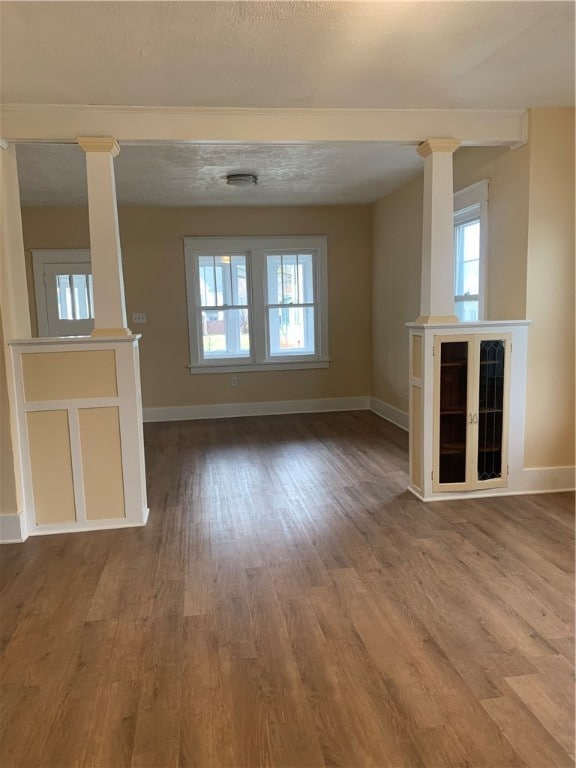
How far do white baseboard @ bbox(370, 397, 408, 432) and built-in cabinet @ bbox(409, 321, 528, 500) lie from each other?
196 centimetres

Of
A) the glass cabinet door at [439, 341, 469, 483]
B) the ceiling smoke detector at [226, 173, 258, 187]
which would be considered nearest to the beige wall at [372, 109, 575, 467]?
the glass cabinet door at [439, 341, 469, 483]

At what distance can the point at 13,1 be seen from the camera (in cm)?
197

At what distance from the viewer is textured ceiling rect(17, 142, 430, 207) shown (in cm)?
391

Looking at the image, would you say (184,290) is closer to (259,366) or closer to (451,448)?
(259,366)

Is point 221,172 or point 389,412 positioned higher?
point 221,172

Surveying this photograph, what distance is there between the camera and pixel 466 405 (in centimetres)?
348

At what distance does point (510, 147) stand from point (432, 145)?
614mm

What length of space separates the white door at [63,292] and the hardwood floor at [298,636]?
10.8ft

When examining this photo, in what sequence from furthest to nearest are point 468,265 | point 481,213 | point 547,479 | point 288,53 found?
point 468,265, point 481,213, point 547,479, point 288,53

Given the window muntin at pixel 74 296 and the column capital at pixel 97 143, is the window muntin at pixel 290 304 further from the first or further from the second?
the column capital at pixel 97 143

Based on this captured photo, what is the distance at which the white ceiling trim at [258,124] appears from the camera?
9.77ft

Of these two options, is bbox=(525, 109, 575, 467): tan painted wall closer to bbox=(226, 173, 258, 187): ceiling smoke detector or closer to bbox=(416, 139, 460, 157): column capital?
bbox=(416, 139, 460, 157): column capital

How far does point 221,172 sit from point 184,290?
1991 mm

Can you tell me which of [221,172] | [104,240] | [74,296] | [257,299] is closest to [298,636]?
[104,240]
